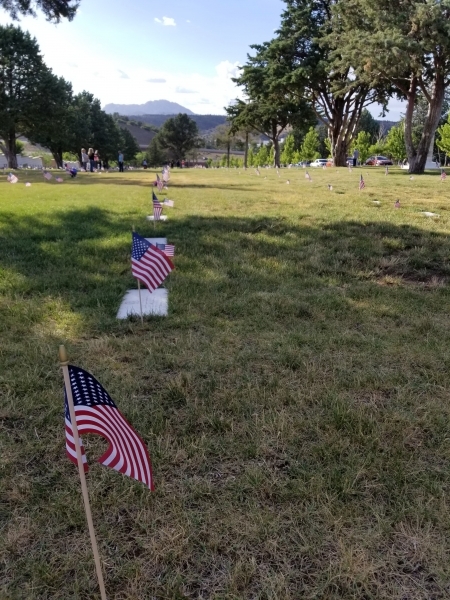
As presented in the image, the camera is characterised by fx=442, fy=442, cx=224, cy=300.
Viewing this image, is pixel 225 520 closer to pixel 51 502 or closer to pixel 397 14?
pixel 51 502

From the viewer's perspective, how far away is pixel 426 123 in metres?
22.6

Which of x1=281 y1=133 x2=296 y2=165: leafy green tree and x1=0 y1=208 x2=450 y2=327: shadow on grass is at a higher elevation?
x1=281 y1=133 x2=296 y2=165: leafy green tree

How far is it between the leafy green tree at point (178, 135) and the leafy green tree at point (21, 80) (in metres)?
65.7

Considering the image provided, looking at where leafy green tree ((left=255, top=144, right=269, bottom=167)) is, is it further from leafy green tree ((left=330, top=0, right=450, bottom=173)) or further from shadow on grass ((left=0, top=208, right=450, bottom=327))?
shadow on grass ((left=0, top=208, right=450, bottom=327))

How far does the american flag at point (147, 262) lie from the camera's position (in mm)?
3705

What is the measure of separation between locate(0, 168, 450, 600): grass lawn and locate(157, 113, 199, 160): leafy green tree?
336ft

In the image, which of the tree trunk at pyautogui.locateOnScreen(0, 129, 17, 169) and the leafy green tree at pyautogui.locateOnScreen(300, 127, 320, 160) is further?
the leafy green tree at pyautogui.locateOnScreen(300, 127, 320, 160)

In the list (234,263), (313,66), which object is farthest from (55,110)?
(234,263)

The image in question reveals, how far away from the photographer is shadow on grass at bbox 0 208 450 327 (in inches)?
174

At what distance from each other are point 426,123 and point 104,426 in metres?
25.5

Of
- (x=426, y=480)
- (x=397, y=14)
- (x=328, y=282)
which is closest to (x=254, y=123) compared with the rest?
(x=397, y=14)

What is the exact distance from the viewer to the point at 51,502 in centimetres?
193

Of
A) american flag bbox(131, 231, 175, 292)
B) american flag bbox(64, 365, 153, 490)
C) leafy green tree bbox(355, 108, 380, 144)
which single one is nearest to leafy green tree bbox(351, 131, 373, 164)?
leafy green tree bbox(355, 108, 380, 144)

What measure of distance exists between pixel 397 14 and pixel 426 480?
920 inches
